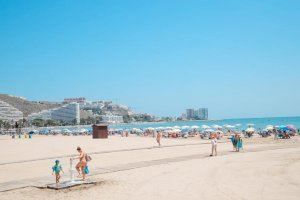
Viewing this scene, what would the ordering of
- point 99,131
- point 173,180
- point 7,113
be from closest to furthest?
point 173,180 < point 99,131 < point 7,113

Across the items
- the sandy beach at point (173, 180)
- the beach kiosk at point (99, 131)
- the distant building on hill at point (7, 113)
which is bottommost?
the sandy beach at point (173, 180)

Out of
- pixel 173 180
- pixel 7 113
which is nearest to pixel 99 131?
pixel 173 180

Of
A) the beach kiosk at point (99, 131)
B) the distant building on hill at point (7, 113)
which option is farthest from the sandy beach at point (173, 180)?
the distant building on hill at point (7, 113)

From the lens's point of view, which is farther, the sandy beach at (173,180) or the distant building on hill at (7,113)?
the distant building on hill at (7,113)

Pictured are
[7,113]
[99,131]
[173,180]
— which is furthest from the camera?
[7,113]

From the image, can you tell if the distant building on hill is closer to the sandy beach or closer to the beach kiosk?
the beach kiosk

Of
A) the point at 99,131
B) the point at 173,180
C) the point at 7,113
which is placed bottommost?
the point at 173,180

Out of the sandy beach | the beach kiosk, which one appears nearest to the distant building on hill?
the beach kiosk

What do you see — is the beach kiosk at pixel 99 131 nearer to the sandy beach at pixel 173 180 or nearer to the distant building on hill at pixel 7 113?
the sandy beach at pixel 173 180

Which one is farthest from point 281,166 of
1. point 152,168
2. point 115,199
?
point 115,199

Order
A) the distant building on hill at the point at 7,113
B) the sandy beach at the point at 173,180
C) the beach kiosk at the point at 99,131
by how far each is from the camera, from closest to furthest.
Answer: the sandy beach at the point at 173,180 < the beach kiosk at the point at 99,131 < the distant building on hill at the point at 7,113

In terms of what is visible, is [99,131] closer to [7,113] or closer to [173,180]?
[173,180]

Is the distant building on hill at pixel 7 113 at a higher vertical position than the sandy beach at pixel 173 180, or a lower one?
higher

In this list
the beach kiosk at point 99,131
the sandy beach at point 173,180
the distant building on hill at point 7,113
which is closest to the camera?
the sandy beach at point 173,180
